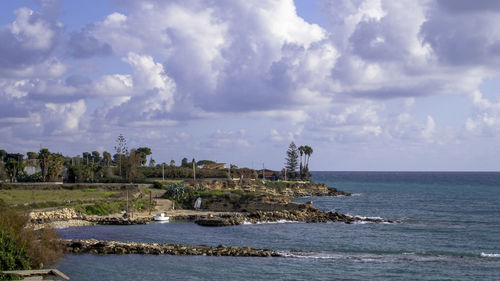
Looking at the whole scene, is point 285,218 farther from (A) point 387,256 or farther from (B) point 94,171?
(B) point 94,171

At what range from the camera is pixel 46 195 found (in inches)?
2931

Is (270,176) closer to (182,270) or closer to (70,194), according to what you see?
(70,194)

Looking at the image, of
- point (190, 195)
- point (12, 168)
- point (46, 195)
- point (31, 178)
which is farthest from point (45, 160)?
point (190, 195)

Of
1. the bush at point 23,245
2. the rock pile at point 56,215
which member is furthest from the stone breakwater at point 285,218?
the bush at point 23,245

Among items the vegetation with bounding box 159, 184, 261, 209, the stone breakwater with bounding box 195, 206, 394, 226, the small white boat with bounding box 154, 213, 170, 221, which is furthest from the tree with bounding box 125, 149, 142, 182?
the stone breakwater with bounding box 195, 206, 394, 226

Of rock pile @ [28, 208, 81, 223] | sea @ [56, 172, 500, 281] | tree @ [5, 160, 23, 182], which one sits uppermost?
tree @ [5, 160, 23, 182]

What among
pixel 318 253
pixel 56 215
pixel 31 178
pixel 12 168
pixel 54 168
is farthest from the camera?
pixel 31 178

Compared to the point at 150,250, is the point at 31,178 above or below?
above

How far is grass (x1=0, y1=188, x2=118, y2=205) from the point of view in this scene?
65375 mm

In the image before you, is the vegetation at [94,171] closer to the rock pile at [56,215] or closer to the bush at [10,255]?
the rock pile at [56,215]

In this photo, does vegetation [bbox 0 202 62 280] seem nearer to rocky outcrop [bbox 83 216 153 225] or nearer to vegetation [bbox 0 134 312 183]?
rocky outcrop [bbox 83 216 153 225]

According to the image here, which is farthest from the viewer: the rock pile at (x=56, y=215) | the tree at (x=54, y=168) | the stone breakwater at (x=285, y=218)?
the tree at (x=54, y=168)

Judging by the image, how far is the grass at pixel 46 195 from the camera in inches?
2574

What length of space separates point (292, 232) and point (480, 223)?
91.1ft
